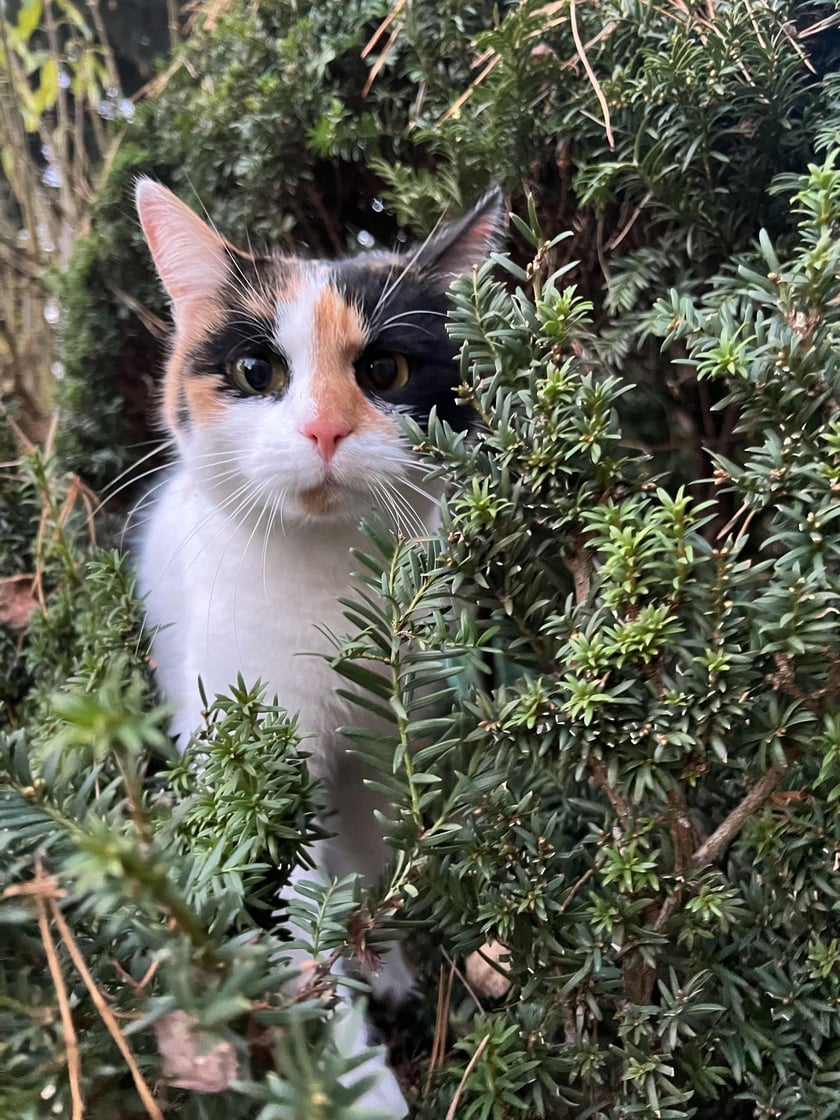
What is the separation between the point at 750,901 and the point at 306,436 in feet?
1.54

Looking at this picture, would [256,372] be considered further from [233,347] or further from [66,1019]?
[66,1019]

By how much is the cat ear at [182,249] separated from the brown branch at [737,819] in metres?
0.65

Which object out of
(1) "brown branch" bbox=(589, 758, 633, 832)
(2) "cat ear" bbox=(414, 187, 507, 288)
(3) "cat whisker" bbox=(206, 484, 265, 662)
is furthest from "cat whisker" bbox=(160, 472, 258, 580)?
(1) "brown branch" bbox=(589, 758, 633, 832)

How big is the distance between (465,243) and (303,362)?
20 cm

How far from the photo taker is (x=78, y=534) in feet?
2.99

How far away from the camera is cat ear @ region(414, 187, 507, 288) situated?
687 mm

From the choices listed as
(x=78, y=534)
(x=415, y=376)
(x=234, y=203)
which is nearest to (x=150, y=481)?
(x=78, y=534)

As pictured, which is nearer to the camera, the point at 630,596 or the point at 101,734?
the point at 101,734

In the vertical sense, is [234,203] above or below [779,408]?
above

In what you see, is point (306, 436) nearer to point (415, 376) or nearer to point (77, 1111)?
point (415, 376)

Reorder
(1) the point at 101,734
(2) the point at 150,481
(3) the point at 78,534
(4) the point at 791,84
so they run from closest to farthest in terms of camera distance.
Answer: (1) the point at 101,734, (4) the point at 791,84, (3) the point at 78,534, (2) the point at 150,481

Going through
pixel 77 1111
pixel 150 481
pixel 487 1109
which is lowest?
pixel 487 1109

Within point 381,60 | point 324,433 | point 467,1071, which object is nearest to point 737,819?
point 467,1071

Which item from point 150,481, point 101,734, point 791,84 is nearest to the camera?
point 101,734
